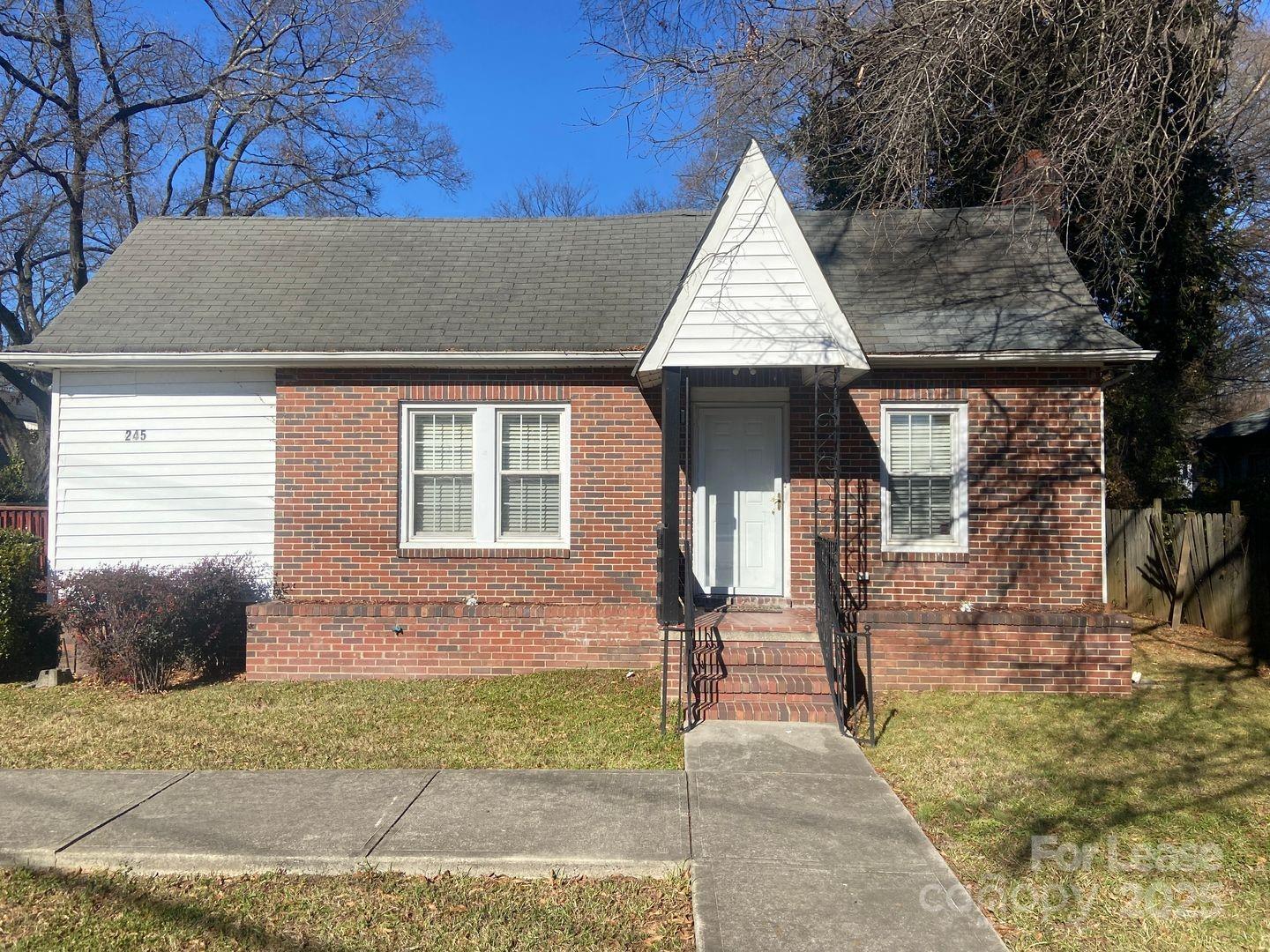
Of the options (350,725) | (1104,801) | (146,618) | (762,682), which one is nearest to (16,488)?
(146,618)

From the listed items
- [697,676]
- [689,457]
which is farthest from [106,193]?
[697,676]

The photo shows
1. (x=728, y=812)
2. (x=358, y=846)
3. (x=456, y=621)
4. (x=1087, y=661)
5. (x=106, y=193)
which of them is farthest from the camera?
(x=106, y=193)

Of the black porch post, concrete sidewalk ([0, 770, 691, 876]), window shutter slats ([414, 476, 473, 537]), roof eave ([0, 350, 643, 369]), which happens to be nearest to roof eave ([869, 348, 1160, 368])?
the black porch post

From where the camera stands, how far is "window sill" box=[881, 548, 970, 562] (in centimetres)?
878

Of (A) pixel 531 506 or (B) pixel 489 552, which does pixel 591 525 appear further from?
(B) pixel 489 552

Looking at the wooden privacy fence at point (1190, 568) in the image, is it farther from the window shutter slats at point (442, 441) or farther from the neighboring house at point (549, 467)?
the window shutter slats at point (442, 441)

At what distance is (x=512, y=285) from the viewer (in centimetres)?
1018

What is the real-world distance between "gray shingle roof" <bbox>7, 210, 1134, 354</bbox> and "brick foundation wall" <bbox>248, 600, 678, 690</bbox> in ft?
9.00

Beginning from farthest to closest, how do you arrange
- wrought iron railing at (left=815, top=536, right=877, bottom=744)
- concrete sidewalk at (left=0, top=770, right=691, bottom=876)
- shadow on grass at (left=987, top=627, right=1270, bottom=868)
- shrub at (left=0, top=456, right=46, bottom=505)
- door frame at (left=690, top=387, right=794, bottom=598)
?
shrub at (left=0, top=456, right=46, bottom=505)
door frame at (left=690, top=387, right=794, bottom=598)
wrought iron railing at (left=815, top=536, right=877, bottom=744)
shadow on grass at (left=987, top=627, right=1270, bottom=868)
concrete sidewalk at (left=0, top=770, right=691, bottom=876)

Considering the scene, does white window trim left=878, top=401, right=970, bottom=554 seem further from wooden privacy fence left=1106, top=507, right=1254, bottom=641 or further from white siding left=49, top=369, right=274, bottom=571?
white siding left=49, top=369, right=274, bottom=571

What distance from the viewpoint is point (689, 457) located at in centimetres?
908

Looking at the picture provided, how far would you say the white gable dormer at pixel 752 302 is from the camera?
24.3 ft

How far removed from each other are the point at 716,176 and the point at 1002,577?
18.7ft

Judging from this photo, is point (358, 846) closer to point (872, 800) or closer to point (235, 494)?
point (872, 800)
